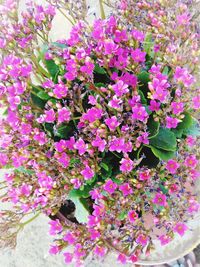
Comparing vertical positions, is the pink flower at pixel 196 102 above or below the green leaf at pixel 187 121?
above

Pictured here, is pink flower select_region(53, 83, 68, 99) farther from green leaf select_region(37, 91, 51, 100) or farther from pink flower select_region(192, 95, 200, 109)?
pink flower select_region(192, 95, 200, 109)

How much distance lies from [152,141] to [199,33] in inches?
8.4

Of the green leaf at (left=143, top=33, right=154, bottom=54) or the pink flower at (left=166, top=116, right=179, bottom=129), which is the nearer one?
the pink flower at (left=166, top=116, right=179, bottom=129)

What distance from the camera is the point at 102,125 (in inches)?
27.4

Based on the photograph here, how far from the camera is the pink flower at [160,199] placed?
77 cm

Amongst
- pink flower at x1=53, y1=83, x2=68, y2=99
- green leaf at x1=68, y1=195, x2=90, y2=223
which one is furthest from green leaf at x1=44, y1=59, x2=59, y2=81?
green leaf at x1=68, y1=195, x2=90, y2=223

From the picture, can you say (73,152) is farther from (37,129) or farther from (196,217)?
(196,217)

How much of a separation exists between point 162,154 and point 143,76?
147 millimetres

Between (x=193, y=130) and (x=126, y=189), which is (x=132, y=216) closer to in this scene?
(x=126, y=189)

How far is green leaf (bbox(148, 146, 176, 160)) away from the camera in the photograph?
0.79 metres

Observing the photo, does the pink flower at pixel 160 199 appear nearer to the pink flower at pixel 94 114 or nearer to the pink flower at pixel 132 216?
the pink flower at pixel 132 216

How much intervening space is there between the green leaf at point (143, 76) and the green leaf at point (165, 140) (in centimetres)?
9

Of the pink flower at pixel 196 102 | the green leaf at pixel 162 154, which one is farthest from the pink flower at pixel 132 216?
the pink flower at pixel 196 102

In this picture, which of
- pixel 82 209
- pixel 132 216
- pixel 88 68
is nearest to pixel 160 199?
pixel 132 216
